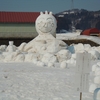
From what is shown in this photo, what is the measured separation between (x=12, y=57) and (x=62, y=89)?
637cm

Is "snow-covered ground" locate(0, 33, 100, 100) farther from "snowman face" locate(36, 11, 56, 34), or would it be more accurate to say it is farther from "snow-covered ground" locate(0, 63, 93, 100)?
"snowman face" locate(36, 11, 56, 34)

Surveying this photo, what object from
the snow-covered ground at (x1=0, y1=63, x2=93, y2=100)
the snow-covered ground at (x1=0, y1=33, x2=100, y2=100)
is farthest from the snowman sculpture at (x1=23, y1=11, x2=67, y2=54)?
the snow-covered ground at (x1=0, y1=63, x2=93, y2=100)

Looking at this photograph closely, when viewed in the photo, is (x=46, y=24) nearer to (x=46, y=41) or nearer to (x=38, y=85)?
(x=46, y=41)

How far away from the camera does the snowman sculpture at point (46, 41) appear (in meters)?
14.5

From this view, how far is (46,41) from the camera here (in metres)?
15.3

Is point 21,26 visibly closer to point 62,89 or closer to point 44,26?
point 44,26

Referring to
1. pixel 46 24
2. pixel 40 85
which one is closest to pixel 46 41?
pixel 46 24

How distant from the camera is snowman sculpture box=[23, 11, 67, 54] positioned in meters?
14.5

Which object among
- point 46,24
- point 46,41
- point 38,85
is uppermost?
point 46,24

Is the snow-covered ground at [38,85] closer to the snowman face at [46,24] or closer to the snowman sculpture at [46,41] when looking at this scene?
the snowman sculpture at [46,41]

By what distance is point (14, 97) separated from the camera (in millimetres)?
6176

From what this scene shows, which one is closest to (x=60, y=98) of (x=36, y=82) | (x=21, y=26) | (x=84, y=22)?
(x=36, y=82)

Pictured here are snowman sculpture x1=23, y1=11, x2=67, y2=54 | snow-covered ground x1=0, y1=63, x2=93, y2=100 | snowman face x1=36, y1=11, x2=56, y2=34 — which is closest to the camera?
snow-covered ground x1=0, y1=63, x2=93, y2=100

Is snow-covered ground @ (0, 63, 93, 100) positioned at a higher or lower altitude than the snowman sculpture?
lower
